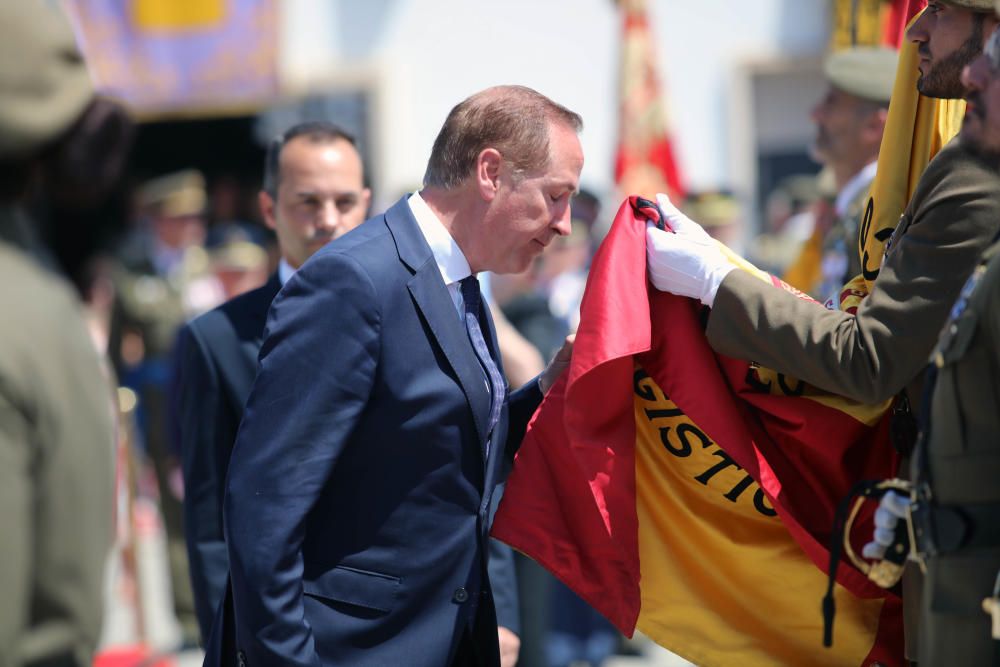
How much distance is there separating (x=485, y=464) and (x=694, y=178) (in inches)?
396

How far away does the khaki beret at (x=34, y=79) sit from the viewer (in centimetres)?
185

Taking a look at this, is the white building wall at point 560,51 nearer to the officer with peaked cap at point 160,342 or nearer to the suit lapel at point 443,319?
the officer with peaked cap at point 160,342

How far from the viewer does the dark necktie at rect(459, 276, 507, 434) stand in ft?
10.1

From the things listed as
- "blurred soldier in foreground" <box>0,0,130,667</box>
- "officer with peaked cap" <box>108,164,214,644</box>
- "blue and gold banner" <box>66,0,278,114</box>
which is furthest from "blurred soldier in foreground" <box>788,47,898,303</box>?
"blue and gold banner" <box>66,0,278,114</box>

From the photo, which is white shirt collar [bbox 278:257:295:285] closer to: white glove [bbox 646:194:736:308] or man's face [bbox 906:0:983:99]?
white glove [bbox 646:194:736:308]

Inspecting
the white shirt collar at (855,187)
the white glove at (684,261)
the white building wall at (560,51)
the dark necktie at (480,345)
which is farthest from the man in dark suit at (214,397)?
the white building wall at (560,51)

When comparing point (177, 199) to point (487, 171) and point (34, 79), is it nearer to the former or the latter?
point (487, 171)

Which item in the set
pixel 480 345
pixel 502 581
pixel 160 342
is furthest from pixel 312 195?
pixel 160 342

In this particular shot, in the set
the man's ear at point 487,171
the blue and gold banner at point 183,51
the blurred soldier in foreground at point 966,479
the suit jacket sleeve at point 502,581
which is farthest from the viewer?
the blue and gold banner at point 183,51

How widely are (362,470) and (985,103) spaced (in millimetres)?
1414

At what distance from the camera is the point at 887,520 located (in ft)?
9.04

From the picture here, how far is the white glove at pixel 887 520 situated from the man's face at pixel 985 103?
0.68 metres

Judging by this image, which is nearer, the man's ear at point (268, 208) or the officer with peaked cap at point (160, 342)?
the man's ear at point (268, 208)

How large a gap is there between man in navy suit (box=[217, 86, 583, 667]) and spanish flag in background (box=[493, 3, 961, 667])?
0.17 metres
